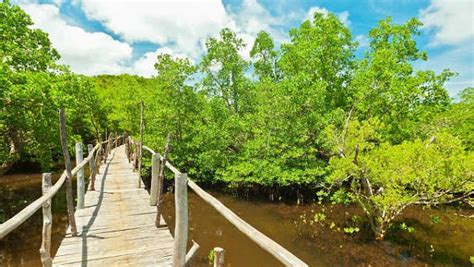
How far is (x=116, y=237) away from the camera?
19.7 feet

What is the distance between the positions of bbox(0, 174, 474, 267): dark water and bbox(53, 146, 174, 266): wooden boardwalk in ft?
10.5

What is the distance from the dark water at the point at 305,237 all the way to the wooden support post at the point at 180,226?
5692 millimetres

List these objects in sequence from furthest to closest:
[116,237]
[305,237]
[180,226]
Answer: [305,237] → [116,237] → [180,226]

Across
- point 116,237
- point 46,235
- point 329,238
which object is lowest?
point 329,238

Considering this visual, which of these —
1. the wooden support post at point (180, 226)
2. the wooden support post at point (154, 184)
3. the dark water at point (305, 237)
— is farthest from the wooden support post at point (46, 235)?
the dark water at point (305, 237)

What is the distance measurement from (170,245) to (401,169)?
8.84 metres

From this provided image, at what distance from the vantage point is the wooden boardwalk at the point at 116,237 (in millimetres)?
5066

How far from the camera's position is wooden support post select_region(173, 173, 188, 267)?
4.48 m

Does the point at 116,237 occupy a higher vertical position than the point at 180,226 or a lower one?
lower

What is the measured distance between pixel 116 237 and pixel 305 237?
847 cm

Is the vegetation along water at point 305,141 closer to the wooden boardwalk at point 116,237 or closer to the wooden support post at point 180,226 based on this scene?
the wooden boardwalk at point 116,237

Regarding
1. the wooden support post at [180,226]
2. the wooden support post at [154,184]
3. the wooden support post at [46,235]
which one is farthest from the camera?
the wooden support post at [154,184]

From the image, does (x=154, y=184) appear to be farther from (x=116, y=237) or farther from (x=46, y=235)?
(x=46, y=235)

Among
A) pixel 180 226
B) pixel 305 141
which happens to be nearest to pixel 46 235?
pixel 180 226
